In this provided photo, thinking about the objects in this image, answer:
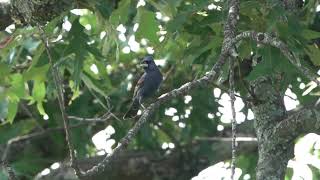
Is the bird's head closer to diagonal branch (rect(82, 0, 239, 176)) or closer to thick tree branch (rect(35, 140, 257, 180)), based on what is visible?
thick tree branch (rect(35, 140, 257, 180))

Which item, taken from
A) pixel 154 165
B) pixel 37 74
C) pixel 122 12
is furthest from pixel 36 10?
pixel 154 165

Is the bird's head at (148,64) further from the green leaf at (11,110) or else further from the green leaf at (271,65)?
the green leaf at (271,65)

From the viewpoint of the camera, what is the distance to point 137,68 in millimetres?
6605

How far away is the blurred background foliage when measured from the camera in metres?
3.59

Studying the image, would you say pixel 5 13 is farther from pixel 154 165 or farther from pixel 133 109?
pixel 154 165

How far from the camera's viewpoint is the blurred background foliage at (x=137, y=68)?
359cm

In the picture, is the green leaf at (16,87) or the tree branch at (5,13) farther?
the green leaf at (16,87)

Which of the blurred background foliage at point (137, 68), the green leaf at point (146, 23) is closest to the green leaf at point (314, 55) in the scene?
the blurred background foliage at point (137, 68)

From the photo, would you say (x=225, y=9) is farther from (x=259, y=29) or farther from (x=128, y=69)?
→ (x=128, y=69)

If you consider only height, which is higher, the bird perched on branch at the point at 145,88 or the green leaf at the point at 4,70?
the green leaf at the point at 4,70

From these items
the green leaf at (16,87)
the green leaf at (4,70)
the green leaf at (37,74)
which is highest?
the green leaf at (4,70)

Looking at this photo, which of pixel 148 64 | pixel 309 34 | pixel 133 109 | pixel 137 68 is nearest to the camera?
pixel 309 34

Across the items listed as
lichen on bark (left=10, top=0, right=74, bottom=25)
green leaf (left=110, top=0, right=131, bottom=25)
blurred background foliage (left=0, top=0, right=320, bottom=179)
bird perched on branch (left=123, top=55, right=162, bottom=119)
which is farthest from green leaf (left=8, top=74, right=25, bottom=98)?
green leaf (left=110, top=0, right=131, bottom=25)

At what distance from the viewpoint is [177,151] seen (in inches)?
229
